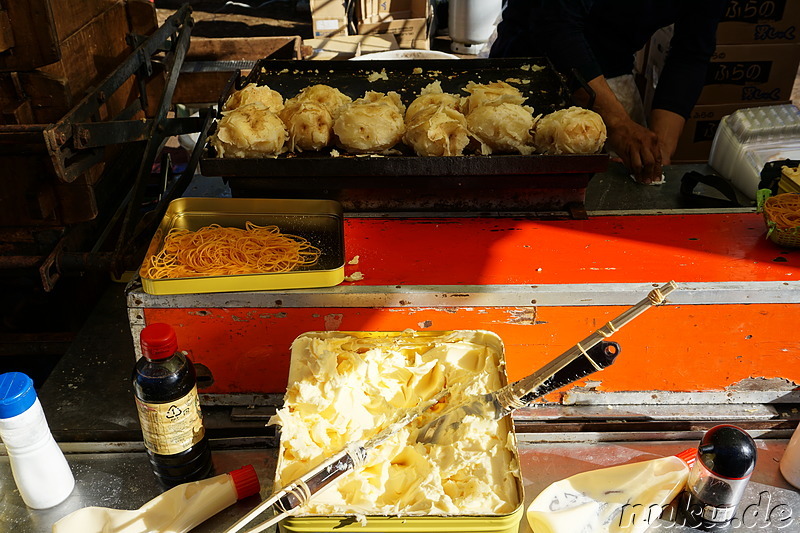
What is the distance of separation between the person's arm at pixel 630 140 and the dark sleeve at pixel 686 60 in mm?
640

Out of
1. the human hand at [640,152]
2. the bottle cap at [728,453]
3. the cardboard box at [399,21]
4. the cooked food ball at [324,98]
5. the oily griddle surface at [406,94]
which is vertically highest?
the cooked food ball at [324,98]

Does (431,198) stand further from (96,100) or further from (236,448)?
(96,100)

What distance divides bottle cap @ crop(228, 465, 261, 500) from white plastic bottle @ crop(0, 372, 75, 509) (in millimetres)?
463

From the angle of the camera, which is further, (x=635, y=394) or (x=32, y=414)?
(x=635, y=394)

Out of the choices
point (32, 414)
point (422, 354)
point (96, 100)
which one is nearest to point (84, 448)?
point (32, 414)

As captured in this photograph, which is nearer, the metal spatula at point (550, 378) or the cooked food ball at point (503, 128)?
the metal spatula at point (550, 378)

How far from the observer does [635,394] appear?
6.61ft

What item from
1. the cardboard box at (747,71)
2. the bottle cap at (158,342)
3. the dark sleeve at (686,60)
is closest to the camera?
the bottle cap at (158,342)

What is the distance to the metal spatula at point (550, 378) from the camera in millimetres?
1315

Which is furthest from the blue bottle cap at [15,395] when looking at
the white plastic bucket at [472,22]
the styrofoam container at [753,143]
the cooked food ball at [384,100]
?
the white plastic bucket at [472,22]

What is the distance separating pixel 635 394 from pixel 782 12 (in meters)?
4.24

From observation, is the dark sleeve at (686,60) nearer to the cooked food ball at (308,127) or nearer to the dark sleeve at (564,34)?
the dark sleeve at (564,34)

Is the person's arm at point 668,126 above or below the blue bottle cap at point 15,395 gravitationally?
below

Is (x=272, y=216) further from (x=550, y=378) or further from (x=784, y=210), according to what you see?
(x=784, y=210)
